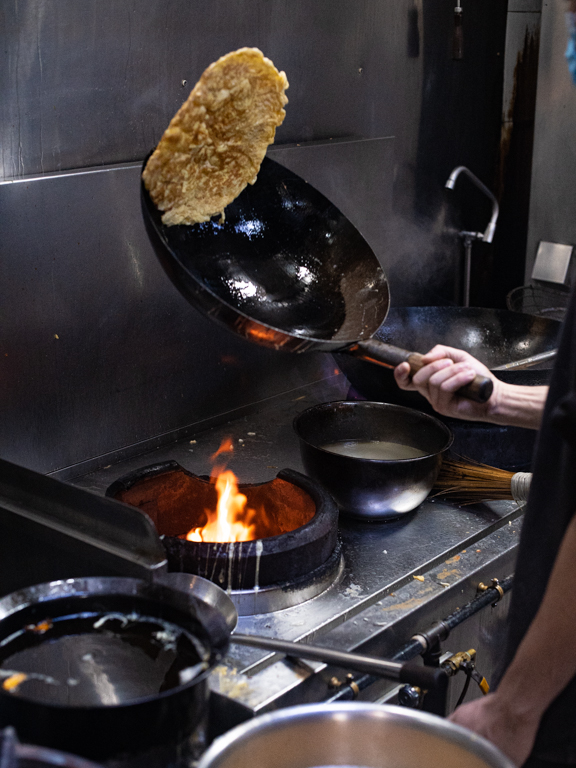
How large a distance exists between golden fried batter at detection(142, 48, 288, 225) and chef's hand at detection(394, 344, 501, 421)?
436 mm

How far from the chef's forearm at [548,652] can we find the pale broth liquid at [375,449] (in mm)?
926

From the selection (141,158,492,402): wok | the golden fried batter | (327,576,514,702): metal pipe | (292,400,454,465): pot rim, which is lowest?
(327,576,514,702): metal pipe

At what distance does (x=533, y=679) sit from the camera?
3.16ft

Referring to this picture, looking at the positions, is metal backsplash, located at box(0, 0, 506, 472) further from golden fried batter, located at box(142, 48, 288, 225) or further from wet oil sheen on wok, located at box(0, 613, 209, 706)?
wet oil sheen on wok, located at box(0, 613, 209, 706)

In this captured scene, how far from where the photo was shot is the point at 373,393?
6.86ft

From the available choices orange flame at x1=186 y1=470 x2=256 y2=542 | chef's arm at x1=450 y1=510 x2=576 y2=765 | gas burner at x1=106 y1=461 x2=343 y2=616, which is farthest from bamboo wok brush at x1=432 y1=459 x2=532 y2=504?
chef's arm at x1=450 y1=510 x2=576 y2=765

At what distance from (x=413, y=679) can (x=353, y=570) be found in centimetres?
54

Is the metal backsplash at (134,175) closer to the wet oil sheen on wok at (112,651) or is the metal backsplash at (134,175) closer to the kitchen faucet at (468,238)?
the kitchen faucet at (468,238)

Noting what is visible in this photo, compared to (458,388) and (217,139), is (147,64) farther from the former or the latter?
(458,388)

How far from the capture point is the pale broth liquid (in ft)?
6.23

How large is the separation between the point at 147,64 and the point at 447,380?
1.08m

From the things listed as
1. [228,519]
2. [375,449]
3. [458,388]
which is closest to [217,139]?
[458,388]

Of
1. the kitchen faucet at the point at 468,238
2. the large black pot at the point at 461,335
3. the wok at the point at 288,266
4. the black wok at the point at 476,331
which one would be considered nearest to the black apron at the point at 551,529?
the wok at the point at 288,266

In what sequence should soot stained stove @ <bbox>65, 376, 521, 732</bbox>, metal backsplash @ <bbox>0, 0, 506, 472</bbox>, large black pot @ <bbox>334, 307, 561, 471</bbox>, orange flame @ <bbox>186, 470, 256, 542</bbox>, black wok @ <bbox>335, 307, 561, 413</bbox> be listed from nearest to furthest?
soot stained stove @ <bbox>65, 376, 521, 732</bbox> < orange flame @ <bbox>186, 470, 256, 542</bbox> < metal backsplash @ <bbox>0, 0, 506, 472</bbox> < large black pot @ <bbox>334, 307, 561, 471</bbox> < black wok @ <bbox>335, 307, 561, 413</bbox>
